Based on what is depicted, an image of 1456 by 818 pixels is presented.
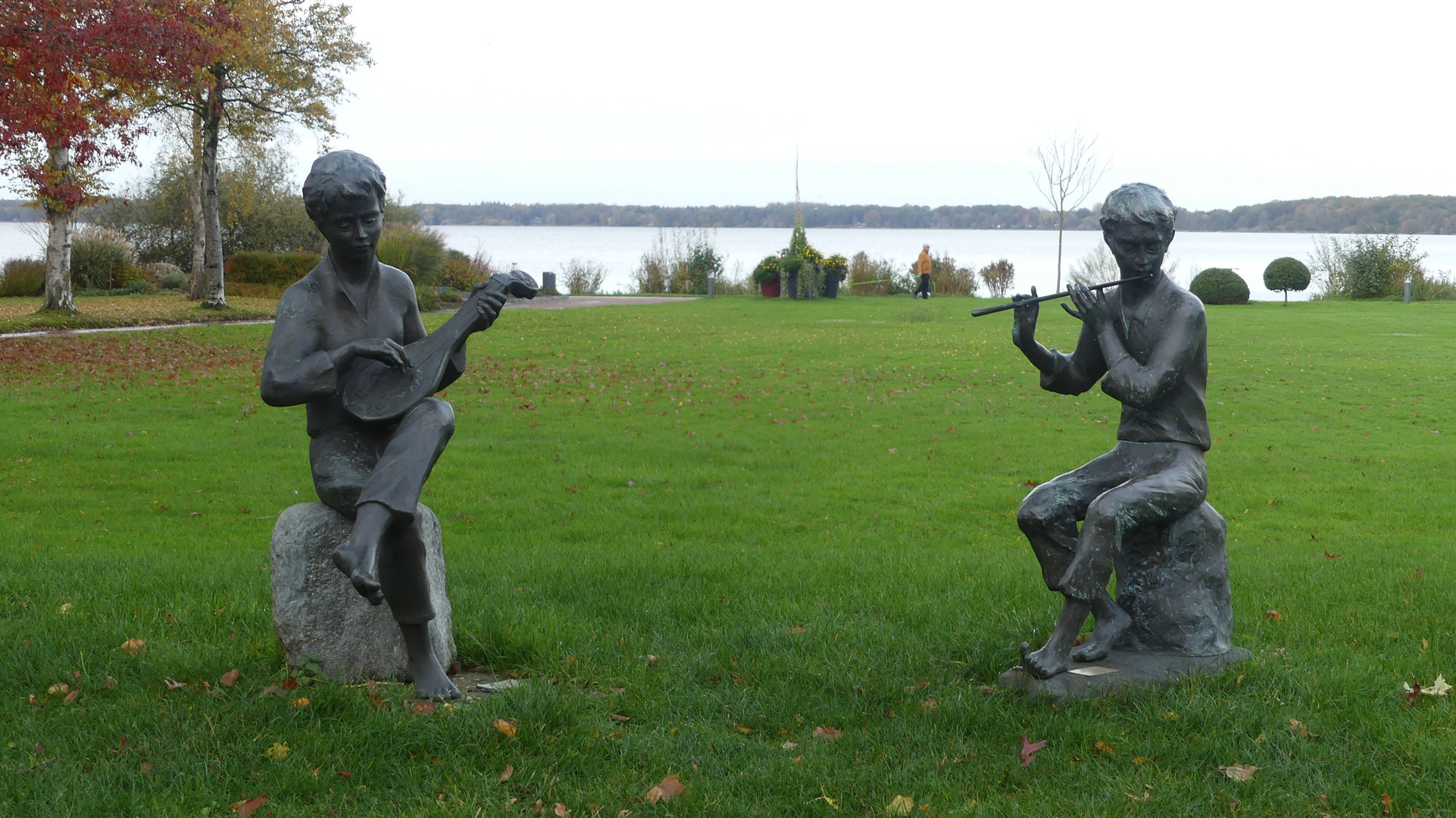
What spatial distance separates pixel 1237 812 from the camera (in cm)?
335

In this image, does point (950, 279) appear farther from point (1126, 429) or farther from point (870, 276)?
point (1126, 429)

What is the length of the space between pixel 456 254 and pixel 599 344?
59.4 feet

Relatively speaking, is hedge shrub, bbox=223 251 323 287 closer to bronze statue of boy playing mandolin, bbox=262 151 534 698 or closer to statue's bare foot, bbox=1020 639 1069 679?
bronze statue of boy playing mandolin, bbox=262 151 534 698

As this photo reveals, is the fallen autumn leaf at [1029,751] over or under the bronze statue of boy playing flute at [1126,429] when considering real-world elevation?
under

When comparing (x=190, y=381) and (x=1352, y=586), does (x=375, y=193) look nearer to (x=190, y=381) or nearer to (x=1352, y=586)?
(x=1352, y=586)

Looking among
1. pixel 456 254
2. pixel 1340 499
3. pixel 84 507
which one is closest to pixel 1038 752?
pixel 1340 499

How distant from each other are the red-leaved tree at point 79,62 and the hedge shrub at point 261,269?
43.1 feet

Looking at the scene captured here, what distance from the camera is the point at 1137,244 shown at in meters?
4.29

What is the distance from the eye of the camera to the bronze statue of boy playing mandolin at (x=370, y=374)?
401 centimetres

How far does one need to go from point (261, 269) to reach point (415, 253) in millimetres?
4315

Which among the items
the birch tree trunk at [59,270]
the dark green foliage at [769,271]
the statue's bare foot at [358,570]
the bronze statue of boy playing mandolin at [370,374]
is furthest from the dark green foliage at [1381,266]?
the statue's bare foot at [358,570]

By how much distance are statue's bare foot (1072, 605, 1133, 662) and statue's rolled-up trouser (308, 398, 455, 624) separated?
2549mm

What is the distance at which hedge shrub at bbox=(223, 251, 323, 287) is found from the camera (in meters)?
31.4

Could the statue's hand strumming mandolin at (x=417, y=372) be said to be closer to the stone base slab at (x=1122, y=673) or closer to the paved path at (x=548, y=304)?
the stone base slab at (x=1122, y=673)
